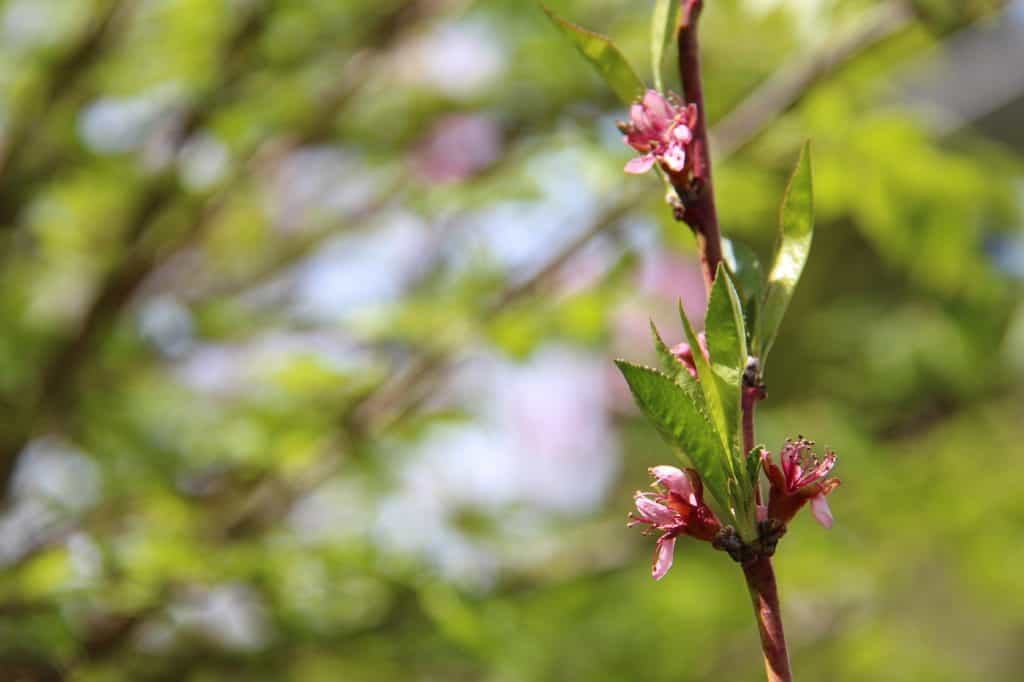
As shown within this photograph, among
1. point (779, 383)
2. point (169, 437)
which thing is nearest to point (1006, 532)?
point (169, 437)

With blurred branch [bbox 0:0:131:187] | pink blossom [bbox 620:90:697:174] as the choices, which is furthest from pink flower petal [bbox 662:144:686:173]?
blurred branch [bbox 0:0:131:187]

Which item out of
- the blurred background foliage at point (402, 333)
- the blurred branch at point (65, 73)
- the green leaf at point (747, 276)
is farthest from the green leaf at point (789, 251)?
the blurred branch at point (65, 73)

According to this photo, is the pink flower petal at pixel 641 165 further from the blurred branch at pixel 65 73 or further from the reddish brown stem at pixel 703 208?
the blurred branch at pixel 65 73

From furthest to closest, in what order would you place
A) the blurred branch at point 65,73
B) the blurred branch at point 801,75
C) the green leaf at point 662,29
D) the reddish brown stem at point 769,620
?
1. the blurred branch at point 65,73
2. the blurred branch at point 801,75
3. the green leaf at point 662,29
4. the reddish brown stem at point 769,620

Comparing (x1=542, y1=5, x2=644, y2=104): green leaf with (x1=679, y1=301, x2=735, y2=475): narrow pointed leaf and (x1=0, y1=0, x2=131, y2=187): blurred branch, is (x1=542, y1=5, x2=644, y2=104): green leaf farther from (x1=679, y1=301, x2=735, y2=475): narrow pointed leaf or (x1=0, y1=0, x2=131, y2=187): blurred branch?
(x1=0, y1=0, x2=131, y2=187): blurred branch

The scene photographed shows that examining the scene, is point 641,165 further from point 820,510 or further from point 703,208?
point 820,510

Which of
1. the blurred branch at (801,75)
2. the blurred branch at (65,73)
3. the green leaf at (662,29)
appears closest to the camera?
the green leaf at (662,29)
